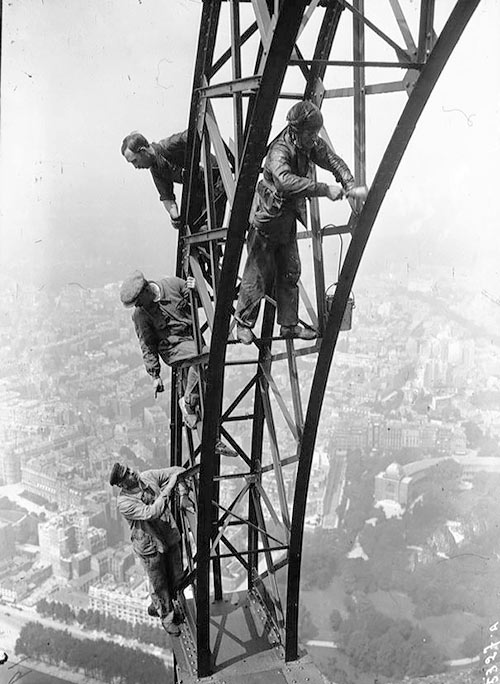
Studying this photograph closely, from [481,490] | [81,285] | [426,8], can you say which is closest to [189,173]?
[426,8]

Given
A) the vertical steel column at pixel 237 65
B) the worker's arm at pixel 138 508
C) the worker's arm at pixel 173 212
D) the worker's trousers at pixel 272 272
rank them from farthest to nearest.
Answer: the worker's arm at pixel 138 508 < the worker's arm at pixel 173 212 < the worker's trousers at pixel 272 272 < the vertical steel column at pixel 237 65

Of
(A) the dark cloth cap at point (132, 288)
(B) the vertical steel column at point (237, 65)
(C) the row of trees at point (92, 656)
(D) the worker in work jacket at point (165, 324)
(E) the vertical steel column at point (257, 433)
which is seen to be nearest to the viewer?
(B) the vertical steel column at point (237, 65)

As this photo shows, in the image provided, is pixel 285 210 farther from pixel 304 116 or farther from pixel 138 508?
pixel 138 508

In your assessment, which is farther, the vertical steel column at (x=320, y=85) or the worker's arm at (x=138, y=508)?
the worker's arm at (x=138, y=508)

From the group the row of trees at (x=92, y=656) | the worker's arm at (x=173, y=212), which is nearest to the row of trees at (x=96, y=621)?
the row of trees at (x=92, y=656)

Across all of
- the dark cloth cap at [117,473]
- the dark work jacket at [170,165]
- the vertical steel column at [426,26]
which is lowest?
the dark cloth cap at [117,473]

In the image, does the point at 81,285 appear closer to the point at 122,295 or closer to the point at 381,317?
the point at 381,317

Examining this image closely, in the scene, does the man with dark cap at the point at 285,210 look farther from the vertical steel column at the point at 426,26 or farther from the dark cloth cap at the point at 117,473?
the dark cloth cap at the point at 117,473
